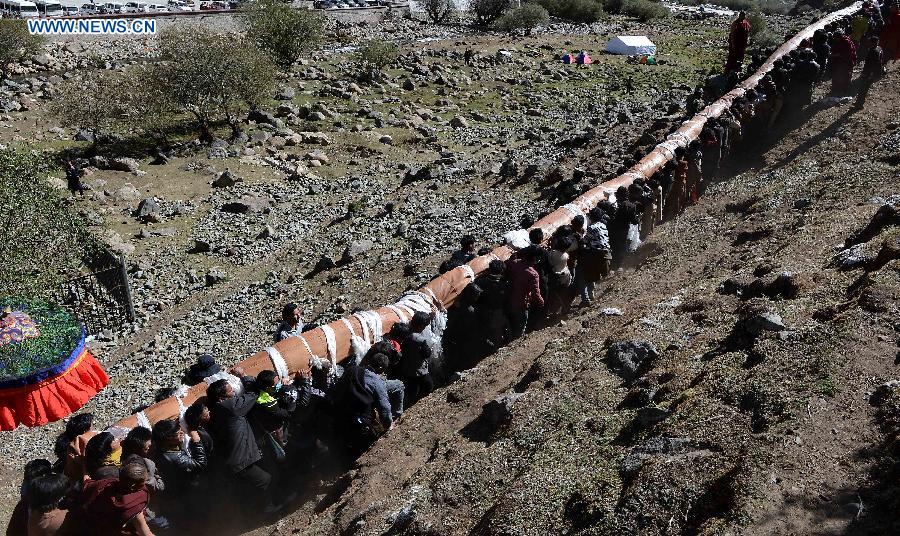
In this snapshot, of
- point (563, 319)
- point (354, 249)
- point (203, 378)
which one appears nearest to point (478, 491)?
point (203, 378)

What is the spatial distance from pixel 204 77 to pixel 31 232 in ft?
46.5

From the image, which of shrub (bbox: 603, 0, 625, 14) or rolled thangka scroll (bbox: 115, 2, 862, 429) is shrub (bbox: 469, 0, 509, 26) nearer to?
shrub (bbox: 603, 0, 625, 14)

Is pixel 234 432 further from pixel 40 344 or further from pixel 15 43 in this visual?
pixel 15 43

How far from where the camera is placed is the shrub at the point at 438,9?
57.7m

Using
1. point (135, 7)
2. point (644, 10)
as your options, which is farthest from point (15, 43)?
point (644, 10)

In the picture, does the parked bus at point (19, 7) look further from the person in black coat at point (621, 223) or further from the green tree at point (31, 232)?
the person in black coat at point (621, 223)

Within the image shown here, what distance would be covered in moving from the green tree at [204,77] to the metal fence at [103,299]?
1203 cm

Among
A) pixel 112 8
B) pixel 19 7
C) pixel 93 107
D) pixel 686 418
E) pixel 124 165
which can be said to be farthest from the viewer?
pixel 112 8

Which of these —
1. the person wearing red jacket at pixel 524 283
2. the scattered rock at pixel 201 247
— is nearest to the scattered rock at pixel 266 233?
the scattered rock at pixel 201 247

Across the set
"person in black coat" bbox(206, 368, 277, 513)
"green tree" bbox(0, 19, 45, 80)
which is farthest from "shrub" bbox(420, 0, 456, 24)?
"person in black coat" bbox(206, 368, 277, 513)

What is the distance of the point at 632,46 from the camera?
39031mm

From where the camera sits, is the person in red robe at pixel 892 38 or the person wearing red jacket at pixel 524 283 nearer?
the person wearing red jacket at pixel 524 283

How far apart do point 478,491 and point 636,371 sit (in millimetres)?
2072

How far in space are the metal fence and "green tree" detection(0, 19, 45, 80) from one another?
26390 mm
